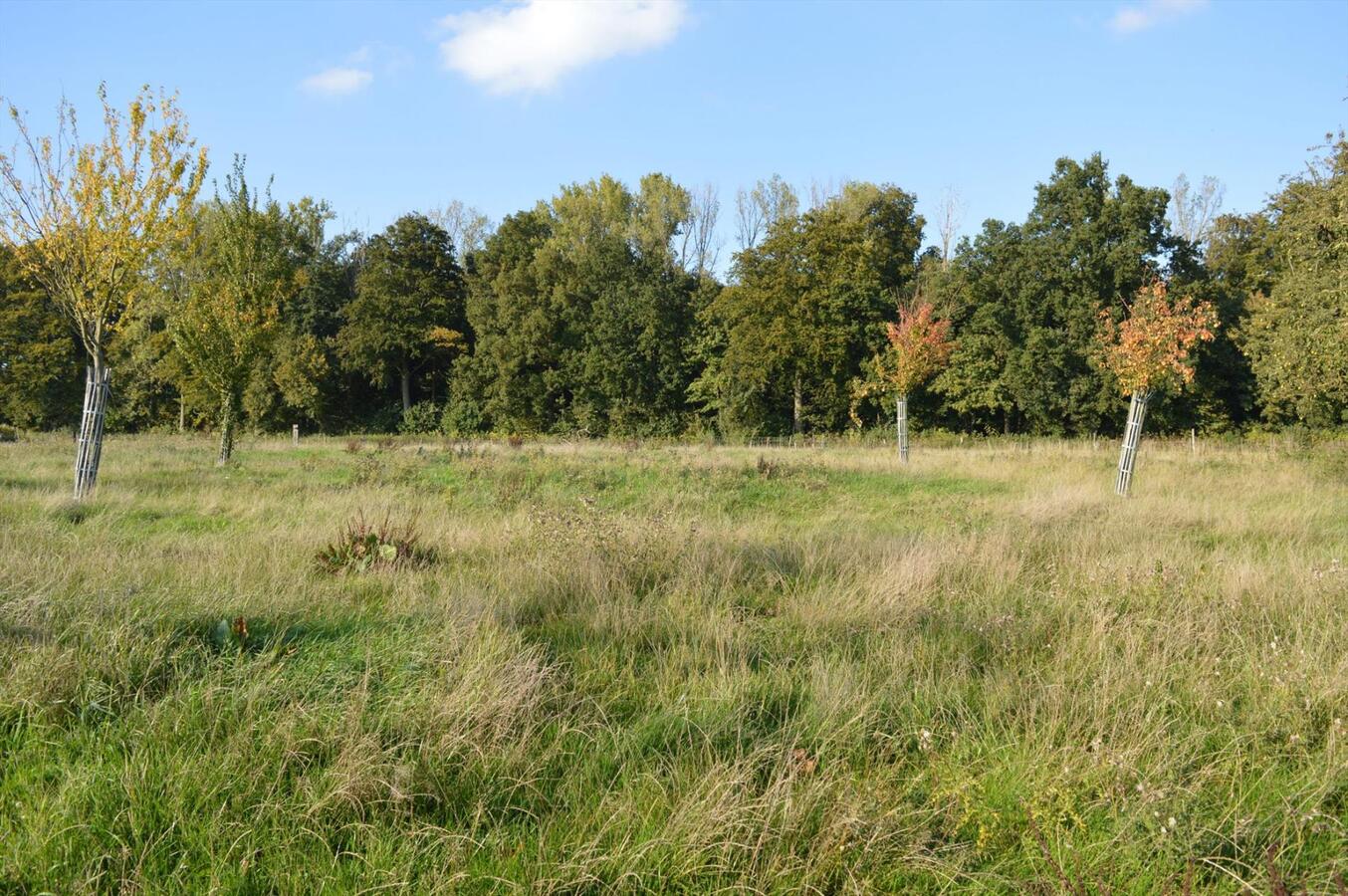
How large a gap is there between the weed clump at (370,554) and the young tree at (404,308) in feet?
124

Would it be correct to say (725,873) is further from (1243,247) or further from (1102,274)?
(1243,247)

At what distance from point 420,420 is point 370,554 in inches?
1482

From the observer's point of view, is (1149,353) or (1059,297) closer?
(1149,353)

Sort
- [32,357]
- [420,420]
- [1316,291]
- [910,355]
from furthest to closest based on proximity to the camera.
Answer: [420,420]
[32,357]
[910,355]
[1316,291]

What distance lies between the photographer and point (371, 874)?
2.45 m

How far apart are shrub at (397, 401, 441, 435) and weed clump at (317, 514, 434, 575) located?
120 ft

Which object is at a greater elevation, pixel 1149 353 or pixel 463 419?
pixel 1149 353

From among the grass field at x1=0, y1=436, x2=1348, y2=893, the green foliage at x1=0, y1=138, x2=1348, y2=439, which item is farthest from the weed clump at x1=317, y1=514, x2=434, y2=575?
the green foliage at x1=0, y1=138, x2=1348, y2=439

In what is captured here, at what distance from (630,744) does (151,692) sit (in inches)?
86.9

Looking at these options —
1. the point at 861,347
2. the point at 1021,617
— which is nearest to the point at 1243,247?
the point at 861,347

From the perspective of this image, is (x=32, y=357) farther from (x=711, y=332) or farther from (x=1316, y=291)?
(x=1316, y=291)

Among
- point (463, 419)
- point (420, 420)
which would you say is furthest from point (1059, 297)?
point (420, 420)

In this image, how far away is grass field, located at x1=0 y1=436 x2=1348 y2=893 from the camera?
2562mm

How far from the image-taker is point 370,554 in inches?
247
